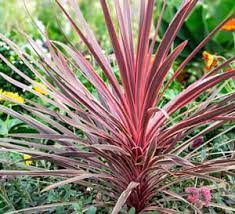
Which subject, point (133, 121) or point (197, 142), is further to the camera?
point (197, 142)

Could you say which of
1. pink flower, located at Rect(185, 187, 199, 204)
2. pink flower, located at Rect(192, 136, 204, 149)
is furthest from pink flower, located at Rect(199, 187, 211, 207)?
pink flower, located at Rect(192, 136, 204, 149)

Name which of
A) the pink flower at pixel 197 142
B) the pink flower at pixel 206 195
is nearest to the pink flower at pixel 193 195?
the pink flower at pixel 206 195

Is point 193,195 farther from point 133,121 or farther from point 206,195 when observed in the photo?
point 133,121

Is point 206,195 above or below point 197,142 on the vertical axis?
below

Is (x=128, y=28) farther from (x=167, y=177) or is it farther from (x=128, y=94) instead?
(x=167, y=177)

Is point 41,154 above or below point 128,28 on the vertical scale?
below

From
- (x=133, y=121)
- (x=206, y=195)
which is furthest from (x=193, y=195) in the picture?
(x=133, y=121)

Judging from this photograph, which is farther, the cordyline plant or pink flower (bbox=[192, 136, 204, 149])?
pink flower (bbox=[192, 136, 204, 149])

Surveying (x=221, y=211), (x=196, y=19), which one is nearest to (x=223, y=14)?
(x=196, y=19)

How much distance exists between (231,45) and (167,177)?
1.99 meters

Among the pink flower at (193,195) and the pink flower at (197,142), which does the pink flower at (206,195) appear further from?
the pink flower at (197,142)

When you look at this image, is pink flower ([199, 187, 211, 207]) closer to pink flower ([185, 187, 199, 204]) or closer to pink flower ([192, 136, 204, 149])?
pink flower ([185, 187, 199, 204])

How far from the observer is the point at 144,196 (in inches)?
72.4

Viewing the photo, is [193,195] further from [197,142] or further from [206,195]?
[197,142]
